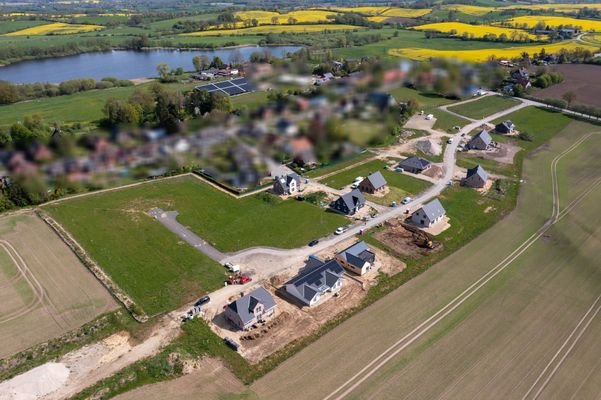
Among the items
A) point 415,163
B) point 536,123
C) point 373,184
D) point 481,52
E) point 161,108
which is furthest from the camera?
point 481,52

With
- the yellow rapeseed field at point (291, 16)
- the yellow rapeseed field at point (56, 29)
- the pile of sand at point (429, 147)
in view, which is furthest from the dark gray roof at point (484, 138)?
the yellow rapeseed field at point (56, 29)

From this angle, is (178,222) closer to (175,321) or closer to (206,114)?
(175,321)

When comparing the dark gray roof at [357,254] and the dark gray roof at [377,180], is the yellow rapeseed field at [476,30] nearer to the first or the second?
the dark gray roof at [377,180]

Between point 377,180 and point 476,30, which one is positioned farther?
point 476,30

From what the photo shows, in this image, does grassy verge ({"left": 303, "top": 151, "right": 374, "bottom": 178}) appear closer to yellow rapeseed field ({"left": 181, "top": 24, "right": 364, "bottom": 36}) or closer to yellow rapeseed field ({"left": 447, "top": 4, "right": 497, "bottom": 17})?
yellow rapeseed field ({"left": 181, "top": 24, "right": 364, "bottom": 36})

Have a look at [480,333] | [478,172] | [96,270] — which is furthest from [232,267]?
[478,172]

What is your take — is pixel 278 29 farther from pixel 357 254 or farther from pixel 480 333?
pixel 480 333

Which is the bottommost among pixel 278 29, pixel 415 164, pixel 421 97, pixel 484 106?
pixel 415 164

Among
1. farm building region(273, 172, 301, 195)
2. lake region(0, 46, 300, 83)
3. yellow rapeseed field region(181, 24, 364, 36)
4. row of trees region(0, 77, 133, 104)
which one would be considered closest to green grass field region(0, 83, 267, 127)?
row of trees region(0, 77, 133, 104)
